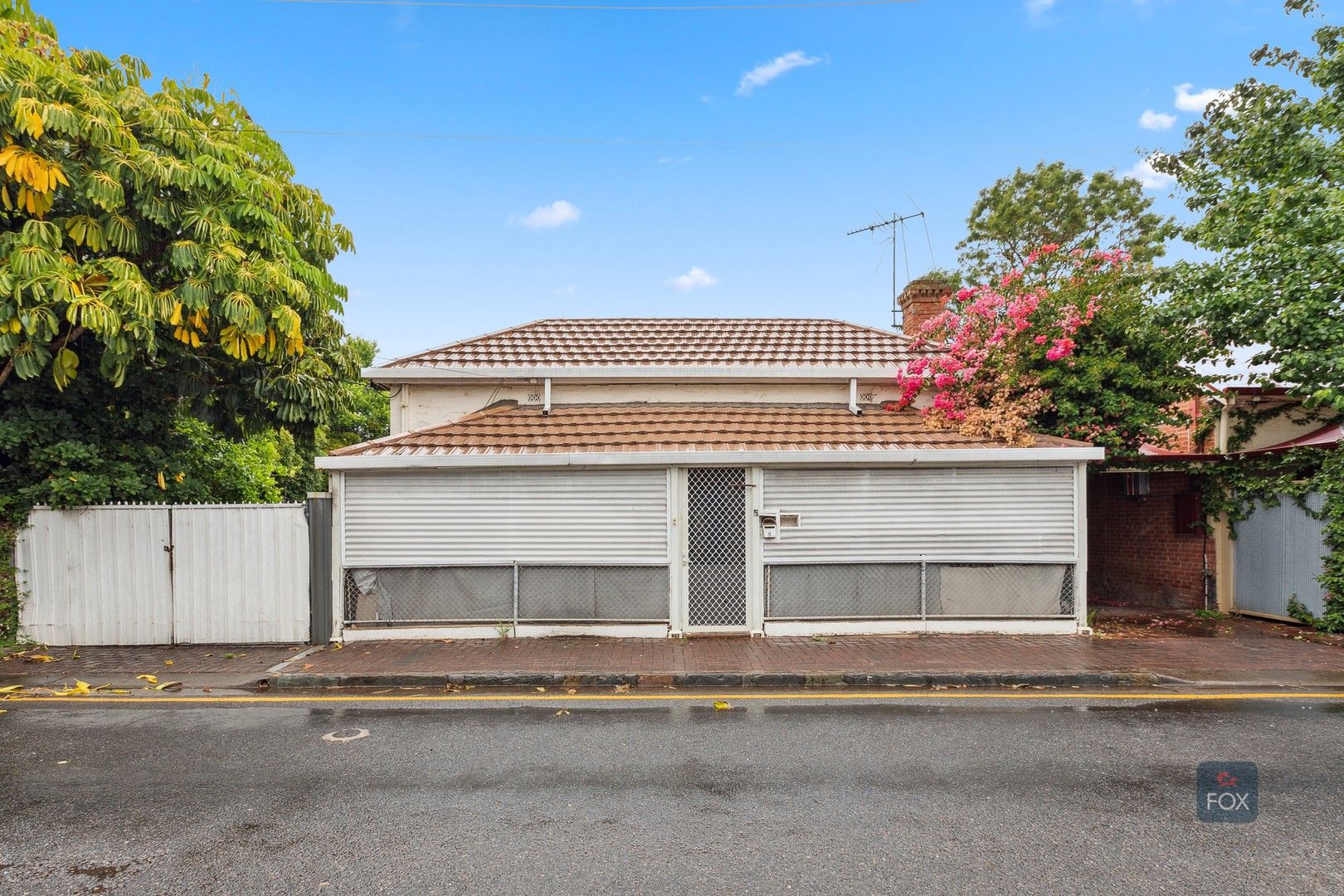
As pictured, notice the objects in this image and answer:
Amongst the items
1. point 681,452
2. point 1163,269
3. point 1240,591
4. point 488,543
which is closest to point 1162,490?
point 1240,591

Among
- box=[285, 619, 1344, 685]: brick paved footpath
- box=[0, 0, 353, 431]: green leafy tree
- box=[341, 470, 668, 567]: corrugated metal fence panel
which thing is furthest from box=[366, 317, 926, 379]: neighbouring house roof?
box=[285, 619, 1344, 685]: brick paved footpath

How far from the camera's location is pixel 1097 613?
410 inches

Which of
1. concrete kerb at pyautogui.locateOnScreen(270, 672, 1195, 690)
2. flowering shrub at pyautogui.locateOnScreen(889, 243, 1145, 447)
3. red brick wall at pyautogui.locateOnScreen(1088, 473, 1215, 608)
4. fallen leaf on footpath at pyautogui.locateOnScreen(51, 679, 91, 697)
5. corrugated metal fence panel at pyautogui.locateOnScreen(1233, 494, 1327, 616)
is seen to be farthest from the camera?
red brick wall at pyautogui.locateOnScreen(1088, 473, 1215, 608)

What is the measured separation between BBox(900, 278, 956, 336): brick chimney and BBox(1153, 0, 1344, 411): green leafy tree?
4.02 metres

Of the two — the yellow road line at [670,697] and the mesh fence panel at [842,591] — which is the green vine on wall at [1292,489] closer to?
the yellow road line at [670,697]

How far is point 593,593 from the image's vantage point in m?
8.54

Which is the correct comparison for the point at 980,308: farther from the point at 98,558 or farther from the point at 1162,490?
the point at 98,558

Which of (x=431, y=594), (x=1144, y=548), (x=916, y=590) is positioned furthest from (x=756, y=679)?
(x=1144, y=548)

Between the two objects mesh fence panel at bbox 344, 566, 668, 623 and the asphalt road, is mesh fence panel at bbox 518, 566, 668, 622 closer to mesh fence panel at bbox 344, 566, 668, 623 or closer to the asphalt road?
mesh fence panel at bbox 344, 566, 668, 623

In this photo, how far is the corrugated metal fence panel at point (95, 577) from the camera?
812 centimetres

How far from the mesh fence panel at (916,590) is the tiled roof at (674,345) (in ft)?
11.2

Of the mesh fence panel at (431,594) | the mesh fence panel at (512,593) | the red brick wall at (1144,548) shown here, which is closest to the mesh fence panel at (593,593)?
the mesh fence panel at (512,593)

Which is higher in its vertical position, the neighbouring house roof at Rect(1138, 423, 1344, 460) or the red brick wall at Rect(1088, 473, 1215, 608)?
the neighbouring house roof at Rect(1138, 423, 1344, 460)

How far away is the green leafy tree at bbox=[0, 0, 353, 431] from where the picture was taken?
21.2ft
